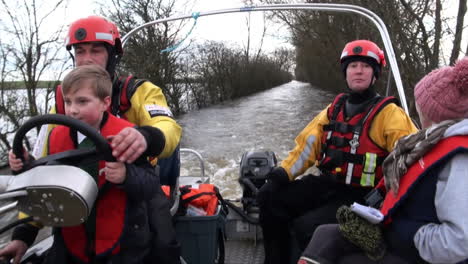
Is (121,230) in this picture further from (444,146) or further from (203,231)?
(444,146)

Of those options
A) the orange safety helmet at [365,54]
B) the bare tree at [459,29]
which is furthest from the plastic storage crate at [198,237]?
the bare tree at [459,29]

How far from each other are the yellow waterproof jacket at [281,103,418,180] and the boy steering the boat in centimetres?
130

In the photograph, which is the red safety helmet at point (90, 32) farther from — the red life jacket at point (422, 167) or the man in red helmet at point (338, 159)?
the red life jacket at point (422, 167)

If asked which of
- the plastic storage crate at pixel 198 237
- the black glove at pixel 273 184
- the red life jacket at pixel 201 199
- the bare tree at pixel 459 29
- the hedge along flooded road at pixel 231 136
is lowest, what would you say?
the hedge along flooded road at pixel 231 136

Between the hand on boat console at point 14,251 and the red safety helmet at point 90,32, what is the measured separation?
0.99m

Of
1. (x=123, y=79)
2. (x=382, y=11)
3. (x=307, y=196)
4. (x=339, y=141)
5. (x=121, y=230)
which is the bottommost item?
(x=307, y=196)

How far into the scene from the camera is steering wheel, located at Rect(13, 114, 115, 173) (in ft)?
4.16

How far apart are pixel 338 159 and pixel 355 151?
4.8 inches

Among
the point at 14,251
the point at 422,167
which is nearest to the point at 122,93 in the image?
the point at 14,251

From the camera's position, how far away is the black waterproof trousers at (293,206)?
2.37 metres

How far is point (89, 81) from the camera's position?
152 cm

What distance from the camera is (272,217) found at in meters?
2.46

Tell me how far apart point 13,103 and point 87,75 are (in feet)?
20.3

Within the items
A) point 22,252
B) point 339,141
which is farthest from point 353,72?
point 22,252
